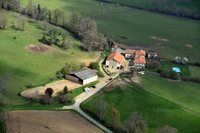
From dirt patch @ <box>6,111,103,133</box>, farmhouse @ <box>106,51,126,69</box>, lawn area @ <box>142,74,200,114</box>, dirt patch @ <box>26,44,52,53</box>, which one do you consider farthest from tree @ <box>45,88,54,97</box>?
dirt patch @ <box>26,44,52,53</box>

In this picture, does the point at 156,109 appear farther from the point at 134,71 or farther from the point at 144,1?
the point at 144,1

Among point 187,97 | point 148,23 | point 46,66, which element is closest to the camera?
point 187,97

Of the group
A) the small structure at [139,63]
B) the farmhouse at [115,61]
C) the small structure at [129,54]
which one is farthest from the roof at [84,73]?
the small structure at [129,54]

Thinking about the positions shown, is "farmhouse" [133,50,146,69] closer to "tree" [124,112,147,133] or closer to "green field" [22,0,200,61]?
"green field" [22,0,200,61]

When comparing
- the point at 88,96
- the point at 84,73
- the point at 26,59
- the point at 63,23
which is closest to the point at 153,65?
the point at 84,73

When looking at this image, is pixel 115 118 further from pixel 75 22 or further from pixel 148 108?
pixel 75 22

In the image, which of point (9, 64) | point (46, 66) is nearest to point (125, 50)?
point (46, 66)
